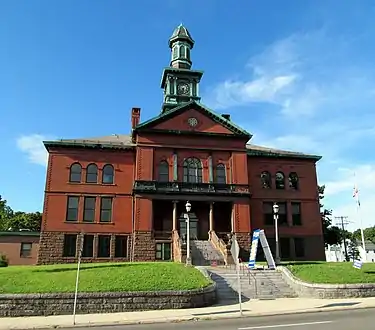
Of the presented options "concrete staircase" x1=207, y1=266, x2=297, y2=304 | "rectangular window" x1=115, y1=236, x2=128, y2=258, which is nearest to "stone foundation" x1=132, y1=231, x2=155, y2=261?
"rectangular window" x1=115, y1=236, x2=128, y2=258

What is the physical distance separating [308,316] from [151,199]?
2145 centimetres

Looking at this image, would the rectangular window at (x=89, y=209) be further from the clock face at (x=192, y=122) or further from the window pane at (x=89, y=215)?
the clock face at (x=192, y=122)

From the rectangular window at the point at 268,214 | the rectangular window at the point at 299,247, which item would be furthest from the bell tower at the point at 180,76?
the rectangular window at the point at 299,247

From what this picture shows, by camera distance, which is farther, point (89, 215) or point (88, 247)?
point (89, 215)

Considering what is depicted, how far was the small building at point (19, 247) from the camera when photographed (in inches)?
1511

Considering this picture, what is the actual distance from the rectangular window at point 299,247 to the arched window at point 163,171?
49.1 ft

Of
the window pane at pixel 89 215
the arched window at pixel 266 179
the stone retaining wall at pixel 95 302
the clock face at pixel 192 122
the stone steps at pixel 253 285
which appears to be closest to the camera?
the stone retaining wall at pixel 95 302

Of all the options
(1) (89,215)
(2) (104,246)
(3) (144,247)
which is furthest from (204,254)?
(1) (89,215)

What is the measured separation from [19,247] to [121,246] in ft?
36.6

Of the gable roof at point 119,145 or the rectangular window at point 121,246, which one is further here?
the gable roof at point 119,145

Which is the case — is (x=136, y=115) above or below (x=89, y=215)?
above

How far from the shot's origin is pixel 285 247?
39312 millimetres

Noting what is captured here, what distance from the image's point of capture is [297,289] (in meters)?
22.2

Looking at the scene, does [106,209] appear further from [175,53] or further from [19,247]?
[175,53]
